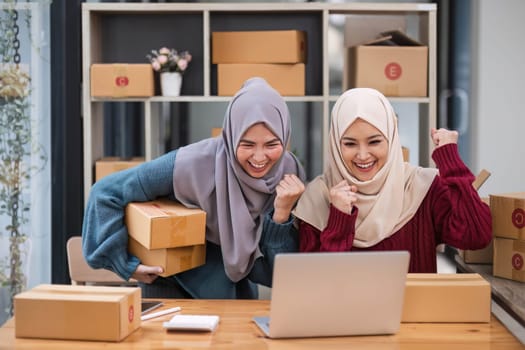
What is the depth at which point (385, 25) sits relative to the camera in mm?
4371

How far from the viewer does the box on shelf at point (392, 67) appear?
4.07 m

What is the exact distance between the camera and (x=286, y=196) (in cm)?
239

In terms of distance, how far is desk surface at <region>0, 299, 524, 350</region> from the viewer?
1884mm

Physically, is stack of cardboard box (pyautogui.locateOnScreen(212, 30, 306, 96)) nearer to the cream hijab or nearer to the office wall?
the office wall

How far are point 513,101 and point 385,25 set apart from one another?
2.94 ft

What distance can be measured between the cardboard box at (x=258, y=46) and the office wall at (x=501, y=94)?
1.19 meters

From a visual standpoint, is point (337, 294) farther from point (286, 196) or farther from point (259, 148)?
point (259, 148)

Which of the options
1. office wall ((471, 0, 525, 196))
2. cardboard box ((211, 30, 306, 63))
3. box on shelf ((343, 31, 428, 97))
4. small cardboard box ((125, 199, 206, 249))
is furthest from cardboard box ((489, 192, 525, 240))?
office wall ((471, 0, 525, 196))

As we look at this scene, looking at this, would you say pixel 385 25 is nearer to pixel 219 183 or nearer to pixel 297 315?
pixel 219 183

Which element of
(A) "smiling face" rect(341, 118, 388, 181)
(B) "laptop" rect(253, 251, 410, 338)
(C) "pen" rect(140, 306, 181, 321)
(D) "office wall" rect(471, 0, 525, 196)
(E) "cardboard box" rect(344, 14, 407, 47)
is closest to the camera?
(B) "laptop" rect(253, 251, 410, 338)

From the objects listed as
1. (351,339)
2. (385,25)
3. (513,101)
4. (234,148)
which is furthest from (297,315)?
(513,101)

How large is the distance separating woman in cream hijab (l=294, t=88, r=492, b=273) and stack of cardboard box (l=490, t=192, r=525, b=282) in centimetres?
4

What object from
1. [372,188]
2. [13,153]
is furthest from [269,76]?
[372,188]

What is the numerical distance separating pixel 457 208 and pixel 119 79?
2196mm
